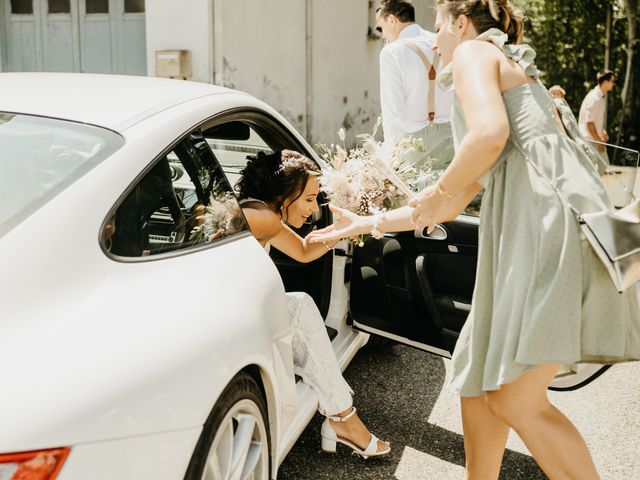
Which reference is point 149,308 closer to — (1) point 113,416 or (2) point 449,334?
(1) point 113,416

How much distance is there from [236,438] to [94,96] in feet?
3.76

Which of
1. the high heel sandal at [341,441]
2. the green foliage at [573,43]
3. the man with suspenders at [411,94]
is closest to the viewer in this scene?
the high heel sandal at [341,441]

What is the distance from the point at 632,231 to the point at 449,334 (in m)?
1.15

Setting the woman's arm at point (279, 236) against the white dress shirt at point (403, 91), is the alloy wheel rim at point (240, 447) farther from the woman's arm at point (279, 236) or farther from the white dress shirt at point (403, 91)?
the white dress shirt at point (403, 91)

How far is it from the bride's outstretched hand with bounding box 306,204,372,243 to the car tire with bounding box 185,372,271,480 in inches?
32.4

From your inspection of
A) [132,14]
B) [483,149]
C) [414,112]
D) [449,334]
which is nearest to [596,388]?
[449,334]

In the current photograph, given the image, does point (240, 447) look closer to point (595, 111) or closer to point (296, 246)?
point (296, 246)

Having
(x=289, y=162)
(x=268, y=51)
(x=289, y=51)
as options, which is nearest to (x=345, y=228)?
(x=289, y=162)

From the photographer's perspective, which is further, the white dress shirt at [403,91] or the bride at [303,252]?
the white dress shirt at [403,91]

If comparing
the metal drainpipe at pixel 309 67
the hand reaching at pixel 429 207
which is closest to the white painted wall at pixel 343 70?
the metal drainpipe at pixel 309 67

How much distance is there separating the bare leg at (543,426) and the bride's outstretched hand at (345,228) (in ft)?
2.73

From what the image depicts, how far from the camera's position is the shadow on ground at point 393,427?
3.26 meters

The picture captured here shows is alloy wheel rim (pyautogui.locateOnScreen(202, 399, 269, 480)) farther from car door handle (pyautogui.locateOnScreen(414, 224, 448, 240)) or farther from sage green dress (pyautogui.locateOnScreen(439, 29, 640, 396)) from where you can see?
car door handle (pyautogui.locateOnScreen(414, 224, 448, 240))

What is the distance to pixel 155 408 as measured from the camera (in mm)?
1752
